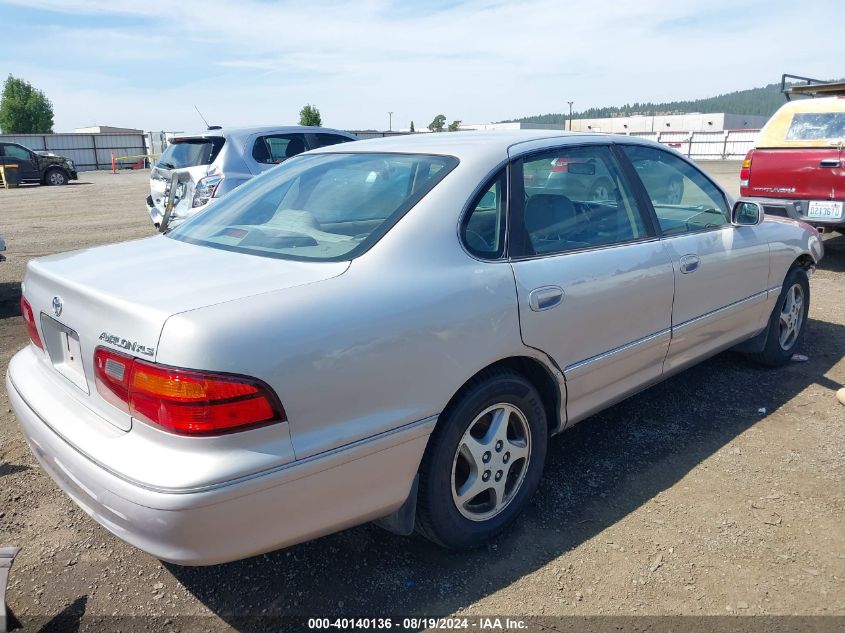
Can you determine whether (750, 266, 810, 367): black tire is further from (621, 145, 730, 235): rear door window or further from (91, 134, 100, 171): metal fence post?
(91, 134, 100, 171): metal fence post

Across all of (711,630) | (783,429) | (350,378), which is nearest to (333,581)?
(350,378)

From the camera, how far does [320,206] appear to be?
295 centimetres

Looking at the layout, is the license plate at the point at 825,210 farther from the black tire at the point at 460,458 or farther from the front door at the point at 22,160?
the front door at the point at 22,160

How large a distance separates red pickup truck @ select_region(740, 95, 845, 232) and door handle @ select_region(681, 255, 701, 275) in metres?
5.11

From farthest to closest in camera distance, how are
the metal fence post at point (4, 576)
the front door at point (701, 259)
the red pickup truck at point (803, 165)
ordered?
1. the red pickup truck at point (803, 165)
2. the front door at point (701, 259)
3. the metal fence post at point (4, 576)

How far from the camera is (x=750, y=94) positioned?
177875 mm

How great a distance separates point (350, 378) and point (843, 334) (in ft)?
16.0

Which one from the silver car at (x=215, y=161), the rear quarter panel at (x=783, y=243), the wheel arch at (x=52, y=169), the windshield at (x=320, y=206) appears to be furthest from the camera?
the wheel arch at (x=52, y=169)

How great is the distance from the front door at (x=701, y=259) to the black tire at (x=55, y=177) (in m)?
27.4

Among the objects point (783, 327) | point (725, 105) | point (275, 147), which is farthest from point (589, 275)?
point (725, 105)

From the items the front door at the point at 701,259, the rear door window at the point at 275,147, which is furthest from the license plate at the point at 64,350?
the rear door window at the point at 275,147

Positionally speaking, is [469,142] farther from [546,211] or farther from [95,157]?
[95,157]

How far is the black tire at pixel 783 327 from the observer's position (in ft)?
14.6

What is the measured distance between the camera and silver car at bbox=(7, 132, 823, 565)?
193 centimetres
